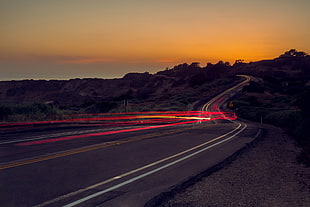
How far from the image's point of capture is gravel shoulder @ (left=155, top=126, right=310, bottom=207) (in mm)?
6258

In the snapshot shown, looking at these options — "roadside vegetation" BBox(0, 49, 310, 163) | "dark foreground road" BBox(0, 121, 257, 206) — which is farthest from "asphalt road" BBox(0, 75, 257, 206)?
"roadside vegetation" BBox(0, 49, 310, 163)

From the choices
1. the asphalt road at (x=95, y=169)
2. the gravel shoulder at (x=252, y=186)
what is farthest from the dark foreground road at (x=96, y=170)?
the gravel shoulder at (x=252, y=186)

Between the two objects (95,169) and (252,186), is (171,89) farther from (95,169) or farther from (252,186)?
(252,186)

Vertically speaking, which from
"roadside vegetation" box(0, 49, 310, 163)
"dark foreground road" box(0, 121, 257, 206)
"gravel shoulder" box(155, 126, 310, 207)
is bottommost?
"gravel shoulder" box(155, 126, 310, 207)

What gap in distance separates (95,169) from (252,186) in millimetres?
4354

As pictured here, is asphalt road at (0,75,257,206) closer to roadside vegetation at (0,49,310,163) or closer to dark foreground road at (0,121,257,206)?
dark foreground road at (0,121,257,206)

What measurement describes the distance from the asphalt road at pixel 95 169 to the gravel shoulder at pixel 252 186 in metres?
0.66

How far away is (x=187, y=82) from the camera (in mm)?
129125

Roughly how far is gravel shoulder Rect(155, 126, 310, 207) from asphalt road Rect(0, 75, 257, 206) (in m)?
0.66

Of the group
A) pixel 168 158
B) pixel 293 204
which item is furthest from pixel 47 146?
pixel 293 204

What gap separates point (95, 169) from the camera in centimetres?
870

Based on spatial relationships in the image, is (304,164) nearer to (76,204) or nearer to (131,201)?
(131,201)

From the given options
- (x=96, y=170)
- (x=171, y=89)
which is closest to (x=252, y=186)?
(x=96, y=170)

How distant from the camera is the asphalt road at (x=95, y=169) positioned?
6186mm
